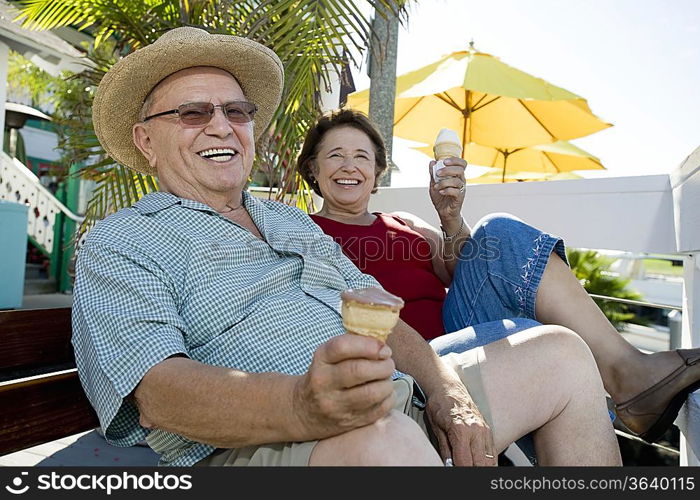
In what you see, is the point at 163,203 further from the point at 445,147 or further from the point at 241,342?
the point at 445,147

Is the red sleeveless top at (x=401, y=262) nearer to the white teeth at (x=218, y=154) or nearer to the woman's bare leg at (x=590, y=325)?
the woman's bare leg at (x=590, y=325)

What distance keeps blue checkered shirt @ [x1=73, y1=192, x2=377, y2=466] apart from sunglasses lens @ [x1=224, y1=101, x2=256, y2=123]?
384 millimetres

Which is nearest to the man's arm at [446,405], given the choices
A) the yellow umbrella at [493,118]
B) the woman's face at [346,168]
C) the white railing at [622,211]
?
the woman's face at [346,168]

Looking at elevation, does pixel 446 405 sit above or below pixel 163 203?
below

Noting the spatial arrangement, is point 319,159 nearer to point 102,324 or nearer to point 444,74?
point 102,324

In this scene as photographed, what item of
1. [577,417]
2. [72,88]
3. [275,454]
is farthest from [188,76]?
[72,88]

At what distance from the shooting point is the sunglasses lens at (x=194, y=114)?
1962 millimetres

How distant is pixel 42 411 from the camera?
1.41 metres

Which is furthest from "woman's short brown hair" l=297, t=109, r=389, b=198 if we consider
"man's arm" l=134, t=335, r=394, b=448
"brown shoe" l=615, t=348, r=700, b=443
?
"man's arm" l=134, t=335, r=394, b=448

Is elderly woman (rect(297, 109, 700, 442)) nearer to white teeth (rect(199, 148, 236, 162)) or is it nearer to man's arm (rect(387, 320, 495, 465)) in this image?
man's arm (rect(387, 320, 495, 465))

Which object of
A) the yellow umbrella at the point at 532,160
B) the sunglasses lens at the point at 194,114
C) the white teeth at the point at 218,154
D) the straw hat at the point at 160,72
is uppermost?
the yellow umbrella at the point at 532,160

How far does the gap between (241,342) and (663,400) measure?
1373 millimetres

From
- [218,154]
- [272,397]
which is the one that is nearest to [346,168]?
[218,154]
